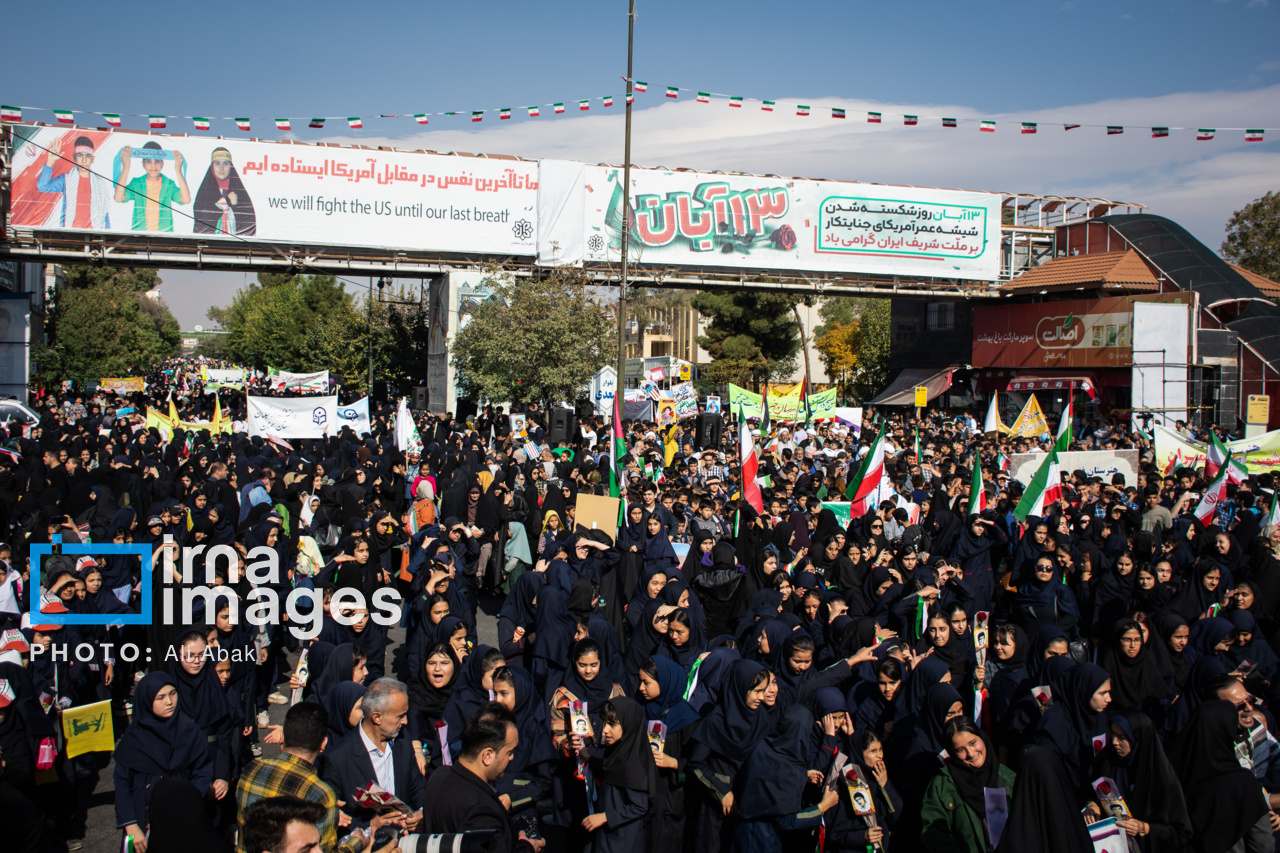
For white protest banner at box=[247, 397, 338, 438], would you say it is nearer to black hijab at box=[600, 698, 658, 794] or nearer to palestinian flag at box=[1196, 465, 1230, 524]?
palestinian flag at box=[1196, 465, 1230, 524]

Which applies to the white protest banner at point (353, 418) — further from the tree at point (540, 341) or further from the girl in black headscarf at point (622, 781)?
the girl in black headscarf at point (622, 781)

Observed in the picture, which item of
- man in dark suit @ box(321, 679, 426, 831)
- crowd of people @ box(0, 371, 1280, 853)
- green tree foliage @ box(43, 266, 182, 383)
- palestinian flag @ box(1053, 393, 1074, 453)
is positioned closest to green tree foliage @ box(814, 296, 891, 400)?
palestinian flag @ box(1053, 393, 1074, 453)

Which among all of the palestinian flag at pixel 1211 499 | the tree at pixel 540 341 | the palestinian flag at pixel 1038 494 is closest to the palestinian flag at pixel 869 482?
the palestinian flag at pixel 1038 494

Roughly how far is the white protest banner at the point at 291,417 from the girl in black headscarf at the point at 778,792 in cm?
1372

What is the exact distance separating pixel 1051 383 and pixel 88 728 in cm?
3457

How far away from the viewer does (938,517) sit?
10.7 meters

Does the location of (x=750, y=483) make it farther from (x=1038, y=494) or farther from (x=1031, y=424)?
(x=1031, y=424)

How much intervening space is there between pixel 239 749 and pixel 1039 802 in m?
3.88

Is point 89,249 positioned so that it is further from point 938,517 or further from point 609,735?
point 609,735

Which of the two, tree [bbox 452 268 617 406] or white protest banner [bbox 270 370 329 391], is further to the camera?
tree [bbox 452 268 617 406]

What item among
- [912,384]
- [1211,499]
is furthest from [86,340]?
[1211,499]

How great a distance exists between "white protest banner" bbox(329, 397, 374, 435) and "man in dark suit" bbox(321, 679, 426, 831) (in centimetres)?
1311

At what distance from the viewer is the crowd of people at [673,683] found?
13.6 feet

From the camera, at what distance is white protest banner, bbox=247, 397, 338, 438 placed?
55.1ft
